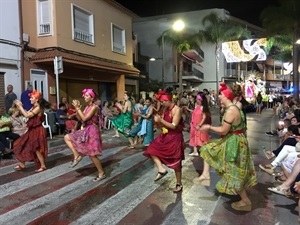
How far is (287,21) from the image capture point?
2275 cm

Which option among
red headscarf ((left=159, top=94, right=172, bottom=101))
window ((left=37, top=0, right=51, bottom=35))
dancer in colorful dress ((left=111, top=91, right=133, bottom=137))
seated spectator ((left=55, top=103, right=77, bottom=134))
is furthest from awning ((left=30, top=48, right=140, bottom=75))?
red headscarf ((left=159, top=94, right=172, bottom=101))

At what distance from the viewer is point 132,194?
6016 mm

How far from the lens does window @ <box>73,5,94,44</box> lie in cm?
1761

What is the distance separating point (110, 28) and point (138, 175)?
1524 cm

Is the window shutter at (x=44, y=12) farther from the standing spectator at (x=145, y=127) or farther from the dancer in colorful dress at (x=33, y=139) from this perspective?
the dancer in colorful dress at (x=33, y=139)

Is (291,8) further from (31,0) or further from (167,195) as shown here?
(167,195)

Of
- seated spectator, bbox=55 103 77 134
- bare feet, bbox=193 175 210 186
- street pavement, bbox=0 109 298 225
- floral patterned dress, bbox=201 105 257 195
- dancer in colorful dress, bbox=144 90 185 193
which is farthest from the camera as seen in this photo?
seated spectator, bbox=55 103 77 134

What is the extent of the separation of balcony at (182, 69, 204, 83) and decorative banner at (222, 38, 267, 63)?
20.1m

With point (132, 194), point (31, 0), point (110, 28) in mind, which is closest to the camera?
point (132, 194)

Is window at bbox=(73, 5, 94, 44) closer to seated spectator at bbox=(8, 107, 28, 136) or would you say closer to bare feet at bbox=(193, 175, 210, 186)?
seated spectator at bbox=(8, 107, 28, 136)

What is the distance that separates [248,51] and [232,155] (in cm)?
1811

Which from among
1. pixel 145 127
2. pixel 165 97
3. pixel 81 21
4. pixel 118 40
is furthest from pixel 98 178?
pixel 118 40

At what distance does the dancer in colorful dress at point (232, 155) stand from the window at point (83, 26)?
13.4 meters

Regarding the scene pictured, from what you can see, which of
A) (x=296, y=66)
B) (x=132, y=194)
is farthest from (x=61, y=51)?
(x=296, y=66)
